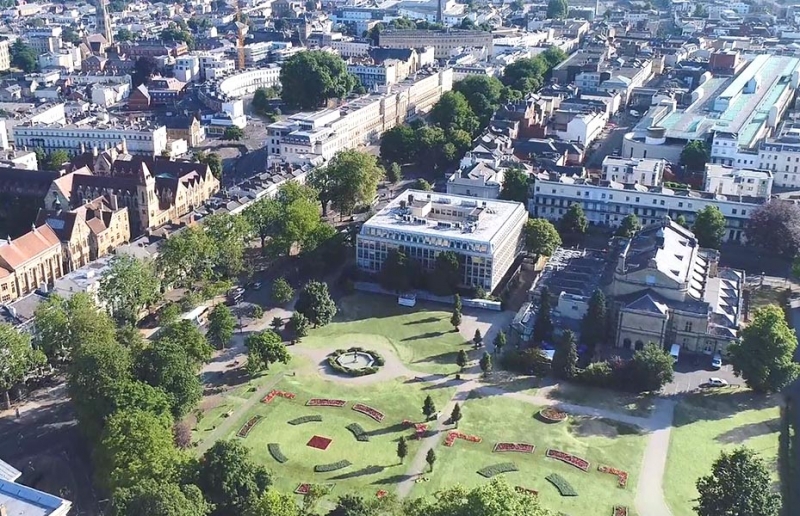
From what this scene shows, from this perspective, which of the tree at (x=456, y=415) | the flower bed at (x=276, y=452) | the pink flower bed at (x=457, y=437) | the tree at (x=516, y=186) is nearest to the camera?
the flower bed at (x=276, y=452)

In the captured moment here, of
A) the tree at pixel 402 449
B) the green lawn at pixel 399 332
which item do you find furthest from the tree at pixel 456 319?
the tree at pixel 402 449

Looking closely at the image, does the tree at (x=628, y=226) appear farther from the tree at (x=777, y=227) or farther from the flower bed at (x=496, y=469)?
the flower bed at (x=496, y=469)

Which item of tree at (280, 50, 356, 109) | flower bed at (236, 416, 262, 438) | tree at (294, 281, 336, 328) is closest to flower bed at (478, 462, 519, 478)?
flower bed at (236, 416, 262, 438)

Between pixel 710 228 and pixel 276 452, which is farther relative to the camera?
pixel 710 228

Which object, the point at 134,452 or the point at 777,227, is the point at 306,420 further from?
the point at 777,227

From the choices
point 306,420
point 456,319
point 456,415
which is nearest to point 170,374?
point 306,420

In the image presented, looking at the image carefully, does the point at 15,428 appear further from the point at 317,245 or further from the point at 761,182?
the point at 761,182

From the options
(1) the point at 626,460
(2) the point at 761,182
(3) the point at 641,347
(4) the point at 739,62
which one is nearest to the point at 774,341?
(3) the point at 641,347

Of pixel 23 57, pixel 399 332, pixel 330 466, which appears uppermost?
pixel 23 57
